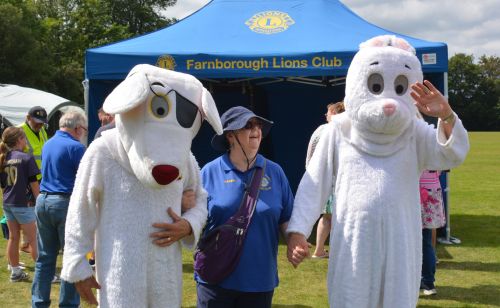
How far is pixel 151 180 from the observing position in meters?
2.44

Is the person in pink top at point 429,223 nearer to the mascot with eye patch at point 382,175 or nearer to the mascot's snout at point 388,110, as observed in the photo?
the mascot with eye patch at point 382,175

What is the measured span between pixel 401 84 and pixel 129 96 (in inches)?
50.2

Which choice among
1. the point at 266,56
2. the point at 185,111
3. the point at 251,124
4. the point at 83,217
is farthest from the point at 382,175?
the point at 266,56

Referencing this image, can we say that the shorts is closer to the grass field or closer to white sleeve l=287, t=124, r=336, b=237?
the grass field

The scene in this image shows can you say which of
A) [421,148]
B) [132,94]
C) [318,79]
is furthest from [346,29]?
[132,94]

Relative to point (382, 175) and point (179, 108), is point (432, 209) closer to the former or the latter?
point (382, 175)

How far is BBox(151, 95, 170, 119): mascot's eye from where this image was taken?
2.51 metres

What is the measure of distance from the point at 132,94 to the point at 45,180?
2.66m

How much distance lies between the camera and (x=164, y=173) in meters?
2.43

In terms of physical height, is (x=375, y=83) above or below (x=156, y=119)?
above

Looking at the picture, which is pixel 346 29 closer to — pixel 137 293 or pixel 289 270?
pixel 289 270

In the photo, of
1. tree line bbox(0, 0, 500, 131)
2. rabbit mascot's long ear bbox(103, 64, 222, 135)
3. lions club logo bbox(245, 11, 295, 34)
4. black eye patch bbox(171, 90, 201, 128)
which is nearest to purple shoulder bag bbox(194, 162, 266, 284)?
rabbit mascot's long ear bbox(103, 64, 222, 135)

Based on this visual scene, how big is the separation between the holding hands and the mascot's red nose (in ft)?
2.33

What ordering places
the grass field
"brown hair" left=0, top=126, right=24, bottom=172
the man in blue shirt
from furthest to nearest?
1. "brown hair" left=0, top=126, right=24, bottom=172
2. the grass field
3. the man in blue shirt
